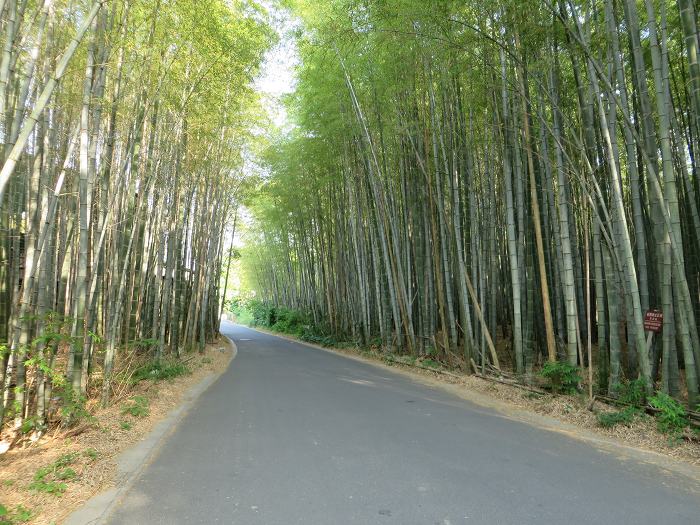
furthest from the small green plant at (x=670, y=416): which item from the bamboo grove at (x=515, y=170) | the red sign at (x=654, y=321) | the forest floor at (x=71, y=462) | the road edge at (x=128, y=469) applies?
the forest floor at (x=71, y=462)

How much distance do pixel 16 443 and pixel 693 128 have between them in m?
7.40

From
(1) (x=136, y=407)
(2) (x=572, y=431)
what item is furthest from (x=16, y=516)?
(2) (x=572, y=431)

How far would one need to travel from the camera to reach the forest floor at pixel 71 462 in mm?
2285

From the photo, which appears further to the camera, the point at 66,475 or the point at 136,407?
the point at 136,407

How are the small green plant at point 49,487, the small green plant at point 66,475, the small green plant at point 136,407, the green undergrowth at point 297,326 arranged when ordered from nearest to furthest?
the small green plant at point 49,487 < the small green plant at point 66,475 < the small green plant at point 136,407 < the green undergrowth at point 297,326

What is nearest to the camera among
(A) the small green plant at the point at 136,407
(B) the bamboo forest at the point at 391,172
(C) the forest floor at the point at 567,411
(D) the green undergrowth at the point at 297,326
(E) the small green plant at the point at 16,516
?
(E) the small green plant at the point at 16,516

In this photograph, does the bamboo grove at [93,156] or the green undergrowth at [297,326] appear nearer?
the bamboo grove at [93,156]

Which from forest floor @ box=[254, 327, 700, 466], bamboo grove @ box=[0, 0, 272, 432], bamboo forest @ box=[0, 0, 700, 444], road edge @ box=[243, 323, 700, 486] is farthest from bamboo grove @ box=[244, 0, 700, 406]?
bamboo grove @ box=[0, 0, 272, 432]

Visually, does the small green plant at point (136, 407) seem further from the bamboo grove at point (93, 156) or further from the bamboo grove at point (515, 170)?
the bamboo grove at point (515, 170)

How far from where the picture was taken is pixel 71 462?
9.25 ft

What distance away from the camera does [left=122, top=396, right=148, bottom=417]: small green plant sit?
4.16m

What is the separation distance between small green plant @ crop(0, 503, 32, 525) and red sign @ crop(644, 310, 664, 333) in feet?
14.8

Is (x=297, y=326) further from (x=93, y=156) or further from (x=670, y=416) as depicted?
(x=670, y=416)

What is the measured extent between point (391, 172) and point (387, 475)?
688cm
